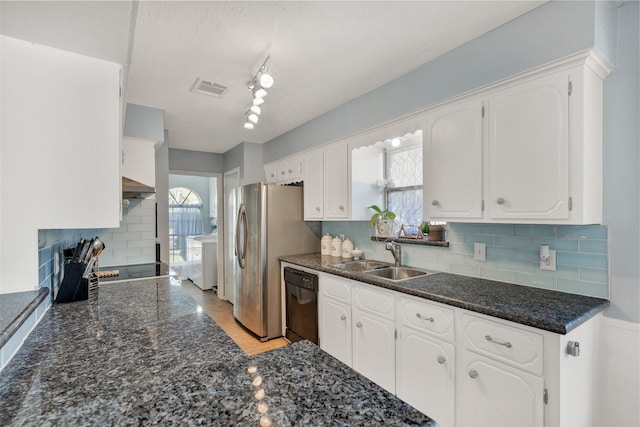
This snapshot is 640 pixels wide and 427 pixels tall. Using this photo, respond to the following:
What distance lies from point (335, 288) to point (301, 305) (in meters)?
0.63

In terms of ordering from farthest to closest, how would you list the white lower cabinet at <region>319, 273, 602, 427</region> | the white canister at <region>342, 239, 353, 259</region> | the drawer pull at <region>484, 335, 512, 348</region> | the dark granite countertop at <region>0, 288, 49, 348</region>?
1. the white canister at <region>342, 239, 353, 259</region>
2. the drawer pull at <region>484, 335, 512, 348</region>
3. the white lower cabinet at <region>319, 273, 602, 427</region>
4. the dark granite countertop at <region>0, 288, 49, 348</region>

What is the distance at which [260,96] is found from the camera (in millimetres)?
2168

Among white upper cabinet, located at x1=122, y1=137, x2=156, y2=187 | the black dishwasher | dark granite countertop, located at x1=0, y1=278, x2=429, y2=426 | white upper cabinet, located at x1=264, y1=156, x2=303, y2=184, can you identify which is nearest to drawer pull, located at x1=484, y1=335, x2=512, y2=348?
dark granite countertop, located at x1=0, y1=278, x2=429, y2=426

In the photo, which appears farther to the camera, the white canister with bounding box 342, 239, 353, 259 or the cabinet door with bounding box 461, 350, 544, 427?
the white canister with bounding box 342, 239, 353, 259

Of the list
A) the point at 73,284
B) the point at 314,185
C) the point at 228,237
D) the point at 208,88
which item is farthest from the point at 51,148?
the point at 228,237

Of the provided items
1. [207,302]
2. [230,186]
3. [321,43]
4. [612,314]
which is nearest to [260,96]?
[321,43]

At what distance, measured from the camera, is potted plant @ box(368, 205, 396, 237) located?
2.73 metres

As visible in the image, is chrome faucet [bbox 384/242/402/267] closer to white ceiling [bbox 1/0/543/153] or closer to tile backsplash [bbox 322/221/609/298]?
tile backsplash [bbox 322/221/609/298]

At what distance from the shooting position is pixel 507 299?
5.19 feet

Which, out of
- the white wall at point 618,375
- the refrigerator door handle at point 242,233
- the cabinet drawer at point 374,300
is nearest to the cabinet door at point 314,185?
the refrigerator door handle at point 242,233

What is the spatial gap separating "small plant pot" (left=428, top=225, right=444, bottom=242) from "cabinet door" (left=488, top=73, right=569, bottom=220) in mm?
574

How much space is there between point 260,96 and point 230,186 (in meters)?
2.84

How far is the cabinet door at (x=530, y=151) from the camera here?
1.49 meters

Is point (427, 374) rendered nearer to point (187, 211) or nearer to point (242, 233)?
point (242, 233)
